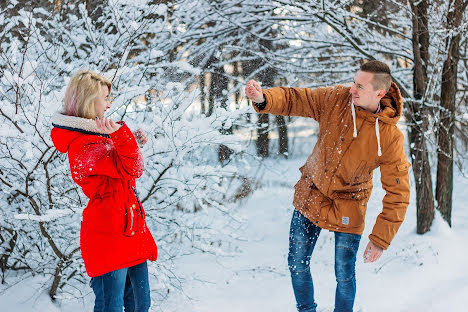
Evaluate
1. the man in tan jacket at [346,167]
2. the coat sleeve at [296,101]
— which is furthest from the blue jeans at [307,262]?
the coat sleeve at [296,101]

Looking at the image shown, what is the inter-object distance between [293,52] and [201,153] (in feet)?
7.12

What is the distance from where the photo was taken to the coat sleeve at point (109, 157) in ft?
7.29

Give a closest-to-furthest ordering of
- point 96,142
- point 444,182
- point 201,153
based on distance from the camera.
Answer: point 96,142
point 201,153
point 444,182

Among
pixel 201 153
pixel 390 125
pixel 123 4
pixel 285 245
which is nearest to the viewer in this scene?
pixel 390 125

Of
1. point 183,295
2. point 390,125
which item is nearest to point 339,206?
point 390,125

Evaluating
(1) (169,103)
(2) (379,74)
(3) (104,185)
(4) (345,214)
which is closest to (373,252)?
(4) (345,214)

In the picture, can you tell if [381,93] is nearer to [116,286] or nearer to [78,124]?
[78,124]

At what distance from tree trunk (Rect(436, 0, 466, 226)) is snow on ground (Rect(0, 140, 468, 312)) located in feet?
1.04

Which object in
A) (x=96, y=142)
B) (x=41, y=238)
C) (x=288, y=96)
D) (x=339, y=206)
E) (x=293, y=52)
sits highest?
(x=293, y=52)

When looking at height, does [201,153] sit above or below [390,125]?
below

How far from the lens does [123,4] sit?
14.2ft

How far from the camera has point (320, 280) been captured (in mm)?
4484

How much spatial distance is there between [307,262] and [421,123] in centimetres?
291

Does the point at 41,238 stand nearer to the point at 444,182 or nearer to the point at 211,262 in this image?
the point at 211,262
